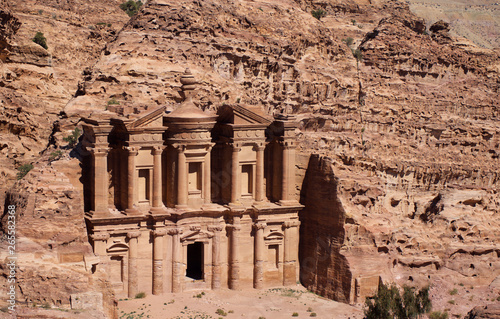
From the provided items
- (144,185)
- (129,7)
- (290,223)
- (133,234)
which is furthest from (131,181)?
(129,7)

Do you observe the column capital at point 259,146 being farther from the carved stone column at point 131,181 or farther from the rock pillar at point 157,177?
the carved stone column at point 131,181

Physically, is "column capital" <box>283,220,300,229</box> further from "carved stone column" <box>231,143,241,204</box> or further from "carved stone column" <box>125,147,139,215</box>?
"carved stone column" <box>125,147,139,215</box>

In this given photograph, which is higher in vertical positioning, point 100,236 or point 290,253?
point 100,236

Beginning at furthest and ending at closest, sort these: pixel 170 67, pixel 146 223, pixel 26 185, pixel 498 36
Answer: pixel 498 36 < pixel 170 67 < pixel 146 223 < pixel 26 185

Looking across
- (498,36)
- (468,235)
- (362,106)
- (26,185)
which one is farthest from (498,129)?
(498,36)

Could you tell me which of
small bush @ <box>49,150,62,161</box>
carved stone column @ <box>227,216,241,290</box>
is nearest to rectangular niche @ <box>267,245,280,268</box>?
carved stone column @ <box>227,216,241,290</box>

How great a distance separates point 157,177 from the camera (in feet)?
174

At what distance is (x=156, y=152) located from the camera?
53.0 metres

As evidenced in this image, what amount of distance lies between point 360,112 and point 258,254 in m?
14.1

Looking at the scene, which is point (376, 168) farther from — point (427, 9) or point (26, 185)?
point (427, 9)

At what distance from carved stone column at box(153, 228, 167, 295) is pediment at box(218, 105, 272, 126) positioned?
7.20 meters

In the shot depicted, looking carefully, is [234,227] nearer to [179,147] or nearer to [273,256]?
[273,256]

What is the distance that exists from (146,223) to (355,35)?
33.7 meters

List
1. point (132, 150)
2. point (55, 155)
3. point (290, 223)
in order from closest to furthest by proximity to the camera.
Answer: point (132, 150) < point (55, 155) < point (290, 223)
